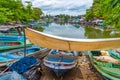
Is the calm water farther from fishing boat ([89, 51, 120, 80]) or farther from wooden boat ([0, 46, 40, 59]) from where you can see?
fishing boat ([89, 51, 120, 80])

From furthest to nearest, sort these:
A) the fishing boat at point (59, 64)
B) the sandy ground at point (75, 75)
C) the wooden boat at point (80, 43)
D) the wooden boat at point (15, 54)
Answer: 1. the wooden boat at point (15, 54)
2. the sandy ground at point (75, 75)
3. the fishing boat at point (59, 64)
4. the wooden boat at point (80, 43)

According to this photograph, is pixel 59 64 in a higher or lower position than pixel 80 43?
lower

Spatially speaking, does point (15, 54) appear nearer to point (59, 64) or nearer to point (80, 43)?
point (59, 64)

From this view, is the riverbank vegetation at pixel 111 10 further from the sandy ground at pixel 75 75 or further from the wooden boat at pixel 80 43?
the sandy ground at pixel 75 75

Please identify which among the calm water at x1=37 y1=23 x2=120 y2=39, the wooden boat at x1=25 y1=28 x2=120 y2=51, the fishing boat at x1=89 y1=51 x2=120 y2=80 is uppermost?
the wooden boat at x1=25 y1=28 x2=120 y2=51

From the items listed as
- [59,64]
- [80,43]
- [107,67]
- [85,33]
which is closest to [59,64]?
[59,64]

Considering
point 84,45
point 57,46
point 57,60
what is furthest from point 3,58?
point 84,45

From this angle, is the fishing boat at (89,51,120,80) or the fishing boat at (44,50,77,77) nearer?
the fishing boat at (89,51,120,80)

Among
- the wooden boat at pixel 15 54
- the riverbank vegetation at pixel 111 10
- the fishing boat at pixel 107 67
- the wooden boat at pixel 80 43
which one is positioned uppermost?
the riverbank vegetation at pixel 111 10

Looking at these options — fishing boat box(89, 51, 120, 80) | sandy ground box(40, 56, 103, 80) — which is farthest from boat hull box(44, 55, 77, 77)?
fishing boat box(89, 51, 120, 80)

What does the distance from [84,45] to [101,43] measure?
0.74 metres

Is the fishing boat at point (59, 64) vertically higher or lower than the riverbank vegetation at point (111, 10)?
lower

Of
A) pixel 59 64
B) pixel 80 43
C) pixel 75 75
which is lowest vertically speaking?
pixel 75 75

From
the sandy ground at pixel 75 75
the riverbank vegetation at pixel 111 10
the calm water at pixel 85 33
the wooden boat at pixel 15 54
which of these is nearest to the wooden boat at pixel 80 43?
the riverbank vegetation at pixel 111 10
